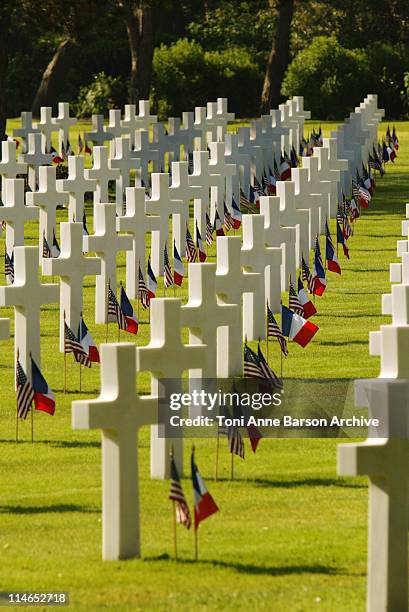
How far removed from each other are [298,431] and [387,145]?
29.4 metres

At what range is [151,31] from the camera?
166ft

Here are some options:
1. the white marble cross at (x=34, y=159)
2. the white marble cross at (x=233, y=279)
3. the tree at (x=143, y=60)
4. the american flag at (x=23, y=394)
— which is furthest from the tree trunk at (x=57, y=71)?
the american flag at (x=23, y=394)

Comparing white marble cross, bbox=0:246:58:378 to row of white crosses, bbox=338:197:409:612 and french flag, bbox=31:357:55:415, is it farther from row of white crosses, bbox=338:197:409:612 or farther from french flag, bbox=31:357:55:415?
row of white crosses, bbox=338:197:409:612

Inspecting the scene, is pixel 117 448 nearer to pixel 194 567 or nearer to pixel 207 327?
pixel 194 567

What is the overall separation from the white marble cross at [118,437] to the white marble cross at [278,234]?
9963 millimetres

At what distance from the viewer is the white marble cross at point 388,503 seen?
8914mm

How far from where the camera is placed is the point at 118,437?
10055 mm

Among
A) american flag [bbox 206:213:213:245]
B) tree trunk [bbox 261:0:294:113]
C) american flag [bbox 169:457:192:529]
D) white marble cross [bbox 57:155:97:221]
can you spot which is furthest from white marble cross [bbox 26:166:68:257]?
tree trunk [bbox 261:0:294:113]

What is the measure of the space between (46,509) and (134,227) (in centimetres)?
996

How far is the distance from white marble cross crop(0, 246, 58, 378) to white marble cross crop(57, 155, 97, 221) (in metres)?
10.2

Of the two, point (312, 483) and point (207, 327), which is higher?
point (207, 327)

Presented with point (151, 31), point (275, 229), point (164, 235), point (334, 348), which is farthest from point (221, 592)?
point (151, 31)

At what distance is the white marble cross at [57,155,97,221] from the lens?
83.5 feet

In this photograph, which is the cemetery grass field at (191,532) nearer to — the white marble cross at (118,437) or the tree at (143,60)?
the white marble cross at (118,437)
